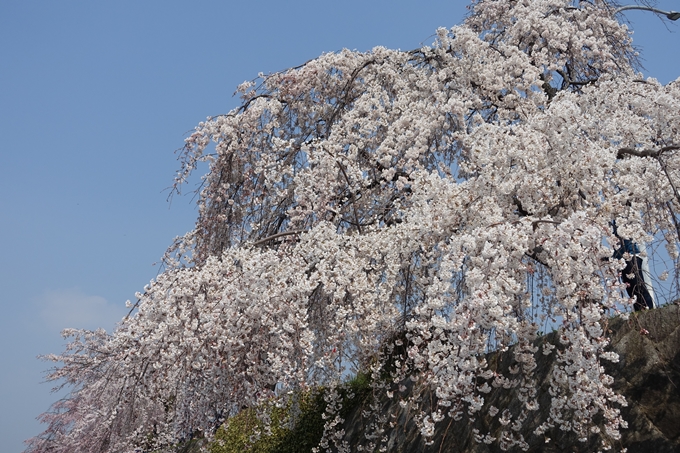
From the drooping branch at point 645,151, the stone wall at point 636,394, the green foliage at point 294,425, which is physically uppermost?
the drooping branch at point 645,151

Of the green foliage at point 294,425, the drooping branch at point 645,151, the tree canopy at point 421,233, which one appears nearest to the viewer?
the tree canopy at point 421,233

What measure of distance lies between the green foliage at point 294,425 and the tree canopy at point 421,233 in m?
0.39

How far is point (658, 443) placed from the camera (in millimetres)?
5082

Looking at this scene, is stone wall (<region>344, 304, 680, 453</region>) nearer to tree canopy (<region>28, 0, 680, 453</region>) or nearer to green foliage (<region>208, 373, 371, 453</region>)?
tree canopy (<region>28, 0, 680, 453</region>)

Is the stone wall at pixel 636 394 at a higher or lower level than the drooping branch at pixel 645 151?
lower

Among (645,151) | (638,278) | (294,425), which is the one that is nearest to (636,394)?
(638,278)

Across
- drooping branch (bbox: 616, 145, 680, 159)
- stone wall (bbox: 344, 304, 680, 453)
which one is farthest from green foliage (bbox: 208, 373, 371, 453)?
drooping branch (bbox: 616, 145, 680, 159)

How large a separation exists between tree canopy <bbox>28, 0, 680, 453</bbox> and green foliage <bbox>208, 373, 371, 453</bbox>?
1.29ft

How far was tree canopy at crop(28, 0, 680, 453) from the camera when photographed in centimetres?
454

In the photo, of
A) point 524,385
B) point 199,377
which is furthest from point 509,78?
point 199,377

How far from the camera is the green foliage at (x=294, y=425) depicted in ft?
24.4

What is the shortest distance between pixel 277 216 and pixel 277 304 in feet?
10.7

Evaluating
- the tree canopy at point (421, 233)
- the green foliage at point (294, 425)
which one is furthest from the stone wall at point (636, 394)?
the green foliage at point (294, 425)

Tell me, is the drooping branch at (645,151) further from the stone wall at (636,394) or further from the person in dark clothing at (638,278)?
the stone wall at (636,394)
